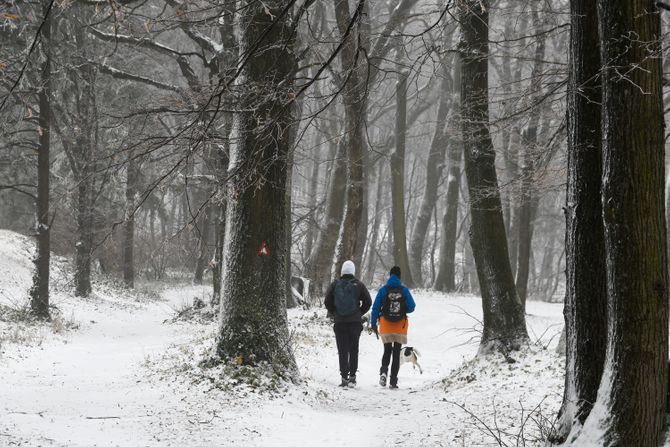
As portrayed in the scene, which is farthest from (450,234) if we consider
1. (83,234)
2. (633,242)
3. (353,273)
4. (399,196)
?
(633,242)

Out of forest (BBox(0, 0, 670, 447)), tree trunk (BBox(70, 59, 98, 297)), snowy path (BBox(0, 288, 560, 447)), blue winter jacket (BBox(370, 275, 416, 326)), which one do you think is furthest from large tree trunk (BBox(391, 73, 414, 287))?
blue winter jacket (BBox(370, 275, 416, 326))

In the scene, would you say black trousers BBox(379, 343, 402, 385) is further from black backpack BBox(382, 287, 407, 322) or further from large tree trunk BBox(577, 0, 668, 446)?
large tree trunk BBox(577, 0, 668, 446)

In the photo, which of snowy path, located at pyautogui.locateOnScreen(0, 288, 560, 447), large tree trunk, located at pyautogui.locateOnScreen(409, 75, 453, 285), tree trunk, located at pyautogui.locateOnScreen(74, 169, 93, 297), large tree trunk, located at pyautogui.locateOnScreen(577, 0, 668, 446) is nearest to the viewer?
large tree trunk, located at pyautogui.locateOnScreen(577, 0, 668, 446)

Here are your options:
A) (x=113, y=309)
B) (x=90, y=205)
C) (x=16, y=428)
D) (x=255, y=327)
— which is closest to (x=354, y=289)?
(x=255, y=327)

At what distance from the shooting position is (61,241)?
29109 mm

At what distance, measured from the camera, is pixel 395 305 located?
10156mm

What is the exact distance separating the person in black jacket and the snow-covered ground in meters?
0.38

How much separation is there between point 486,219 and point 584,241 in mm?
4988

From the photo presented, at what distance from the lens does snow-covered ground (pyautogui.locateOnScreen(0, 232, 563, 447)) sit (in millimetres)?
6156

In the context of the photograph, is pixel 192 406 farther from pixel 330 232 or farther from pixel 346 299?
pixel 330 232

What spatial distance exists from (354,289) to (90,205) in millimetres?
13939

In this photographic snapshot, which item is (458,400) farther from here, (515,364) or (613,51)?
(613,51)

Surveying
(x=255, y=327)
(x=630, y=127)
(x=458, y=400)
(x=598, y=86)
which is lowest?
(x=458, y=400)

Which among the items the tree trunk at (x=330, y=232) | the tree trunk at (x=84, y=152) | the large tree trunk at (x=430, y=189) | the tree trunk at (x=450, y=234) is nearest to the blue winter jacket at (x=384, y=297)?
the tree trunk at (x=330, y=232)
